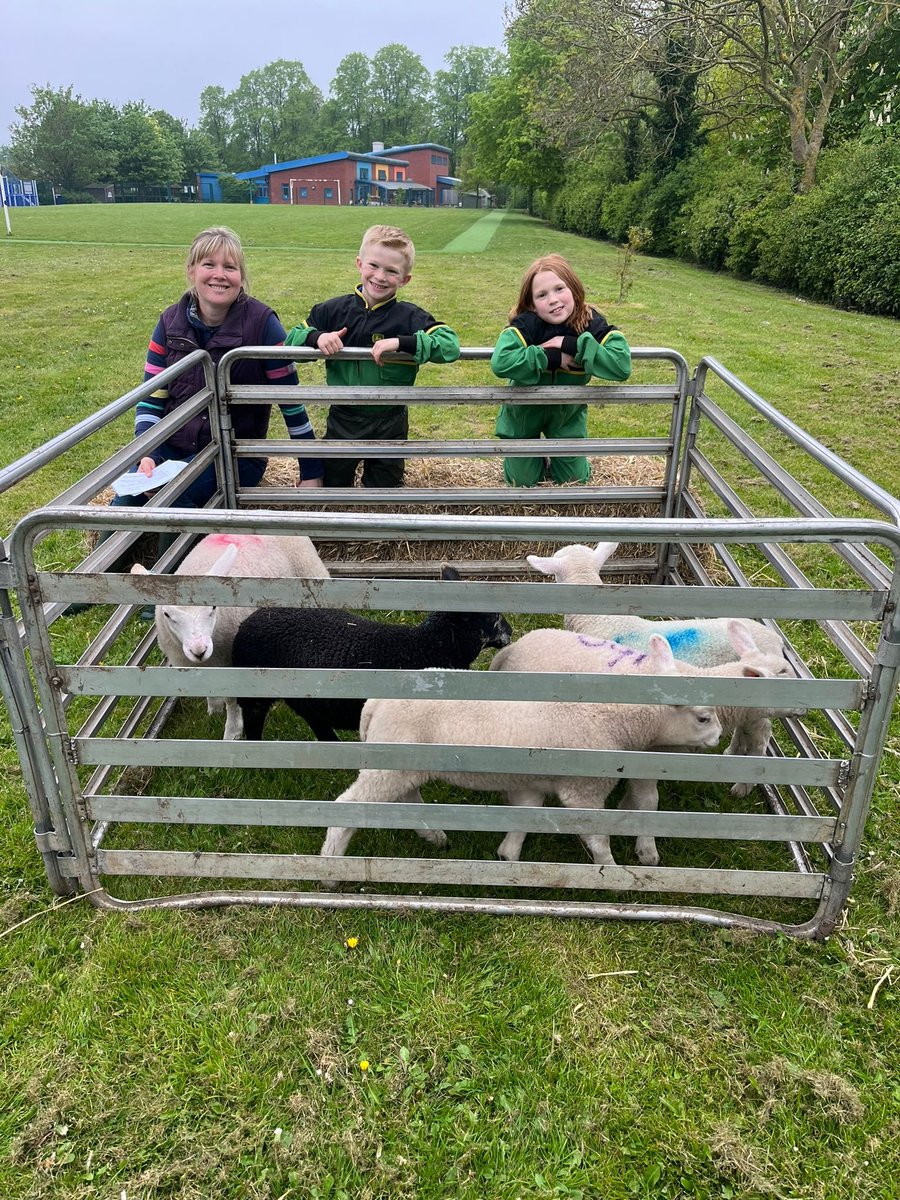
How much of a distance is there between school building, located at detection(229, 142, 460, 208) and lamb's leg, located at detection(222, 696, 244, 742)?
10507 centimetres

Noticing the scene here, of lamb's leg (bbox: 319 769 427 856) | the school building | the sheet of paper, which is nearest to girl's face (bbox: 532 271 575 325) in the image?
the sheet of paper

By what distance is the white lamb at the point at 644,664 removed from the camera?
3391 mm

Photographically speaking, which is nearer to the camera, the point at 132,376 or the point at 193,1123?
the point at 193,1123

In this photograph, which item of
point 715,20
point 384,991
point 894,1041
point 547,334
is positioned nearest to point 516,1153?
point 384,991

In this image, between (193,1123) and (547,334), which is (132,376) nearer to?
(547,334)

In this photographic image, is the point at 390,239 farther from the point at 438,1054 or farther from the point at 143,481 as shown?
the point at 438,1054

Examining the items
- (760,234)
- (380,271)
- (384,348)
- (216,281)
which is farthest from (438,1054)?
(760,234)

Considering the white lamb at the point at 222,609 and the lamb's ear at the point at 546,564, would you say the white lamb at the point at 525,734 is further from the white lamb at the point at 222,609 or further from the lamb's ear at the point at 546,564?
the lamb's ear at the point at 546,564

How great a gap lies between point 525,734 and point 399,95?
16277cm

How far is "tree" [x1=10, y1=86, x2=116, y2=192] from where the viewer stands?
95938 millimetres

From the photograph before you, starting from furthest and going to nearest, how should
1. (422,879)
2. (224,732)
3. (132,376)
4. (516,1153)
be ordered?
(132,376)
(224,732)
(422,879)
(516,1153)

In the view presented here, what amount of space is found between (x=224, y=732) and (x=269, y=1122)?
2.00m

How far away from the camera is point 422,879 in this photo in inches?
123

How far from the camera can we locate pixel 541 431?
580cm
